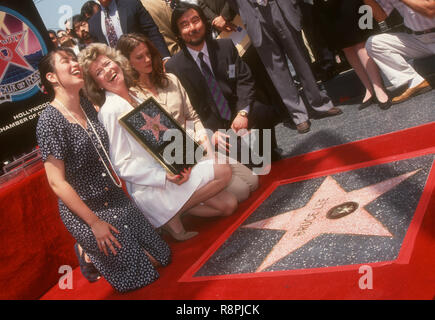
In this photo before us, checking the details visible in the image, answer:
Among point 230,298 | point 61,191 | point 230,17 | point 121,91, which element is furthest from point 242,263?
point 230,17

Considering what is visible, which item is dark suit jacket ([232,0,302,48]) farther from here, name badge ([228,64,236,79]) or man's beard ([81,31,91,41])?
man's beard ([81,31,91,41])

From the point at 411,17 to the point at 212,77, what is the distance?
1655 millimetres

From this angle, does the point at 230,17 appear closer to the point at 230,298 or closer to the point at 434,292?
the point at 230,298

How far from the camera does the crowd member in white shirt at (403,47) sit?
2992 mm

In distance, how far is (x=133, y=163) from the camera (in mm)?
2311

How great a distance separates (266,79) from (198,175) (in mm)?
2097

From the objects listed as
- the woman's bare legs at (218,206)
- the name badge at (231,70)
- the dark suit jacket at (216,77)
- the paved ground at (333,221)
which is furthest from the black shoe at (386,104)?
the woman's bare legs at (218,206)

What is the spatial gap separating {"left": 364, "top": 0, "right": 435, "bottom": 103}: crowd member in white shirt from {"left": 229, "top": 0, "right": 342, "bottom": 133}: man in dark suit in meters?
0.60

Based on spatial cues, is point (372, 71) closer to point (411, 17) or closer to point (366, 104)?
point (366, 104)

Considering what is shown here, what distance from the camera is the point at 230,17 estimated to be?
12.3 ft

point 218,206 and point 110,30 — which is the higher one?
point 110,30

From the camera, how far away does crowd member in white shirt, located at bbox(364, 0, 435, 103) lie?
2992 mm

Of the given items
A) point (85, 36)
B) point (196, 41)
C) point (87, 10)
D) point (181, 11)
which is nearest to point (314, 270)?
point (196, 41)

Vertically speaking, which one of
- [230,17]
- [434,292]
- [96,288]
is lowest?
[96,288]
